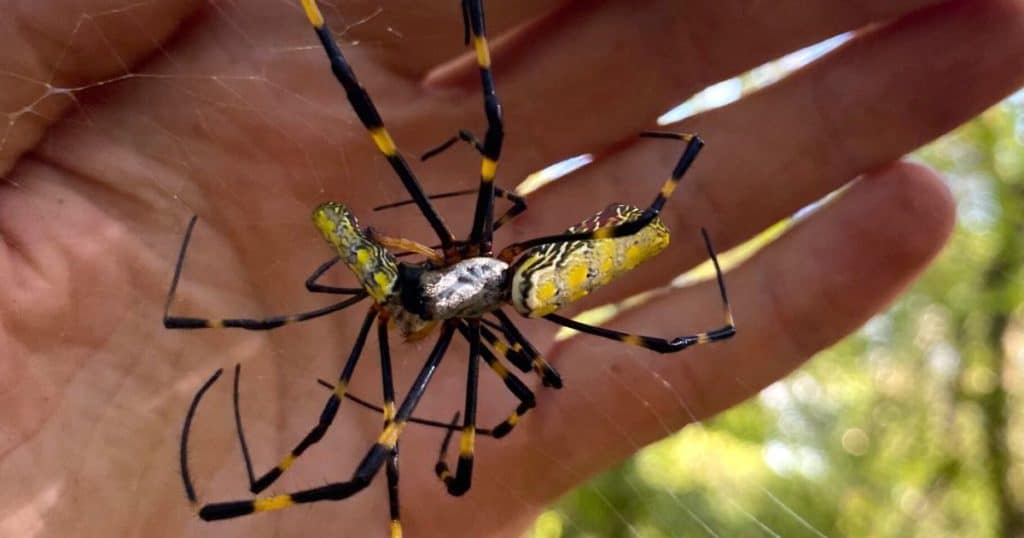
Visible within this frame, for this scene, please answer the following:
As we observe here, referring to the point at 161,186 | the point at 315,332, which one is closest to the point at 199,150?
the point at 161,186

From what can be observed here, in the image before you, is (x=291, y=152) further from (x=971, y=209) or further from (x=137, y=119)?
(x=971, y=209)

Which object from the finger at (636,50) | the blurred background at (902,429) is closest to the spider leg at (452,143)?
the finger at (636,50)

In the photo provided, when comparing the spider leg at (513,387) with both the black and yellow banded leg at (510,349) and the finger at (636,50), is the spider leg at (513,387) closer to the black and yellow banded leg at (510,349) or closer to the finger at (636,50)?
the black and yellow banded leg at (510,349)

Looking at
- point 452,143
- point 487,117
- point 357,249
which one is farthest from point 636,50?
point 357,249

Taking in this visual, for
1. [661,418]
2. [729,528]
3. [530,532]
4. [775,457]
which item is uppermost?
[661,418]

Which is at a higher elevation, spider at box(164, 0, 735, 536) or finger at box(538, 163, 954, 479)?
spider at box(164, 0, 735, 536)

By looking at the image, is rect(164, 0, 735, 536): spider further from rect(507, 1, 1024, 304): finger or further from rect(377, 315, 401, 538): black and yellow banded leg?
rect(507, 1, 1024, 304): finger

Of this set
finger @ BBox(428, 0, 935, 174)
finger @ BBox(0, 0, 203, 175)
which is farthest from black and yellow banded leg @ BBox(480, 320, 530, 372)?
finger @ BBox(0, 0, 203, 175)

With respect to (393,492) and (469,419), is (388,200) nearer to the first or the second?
(469,419)
